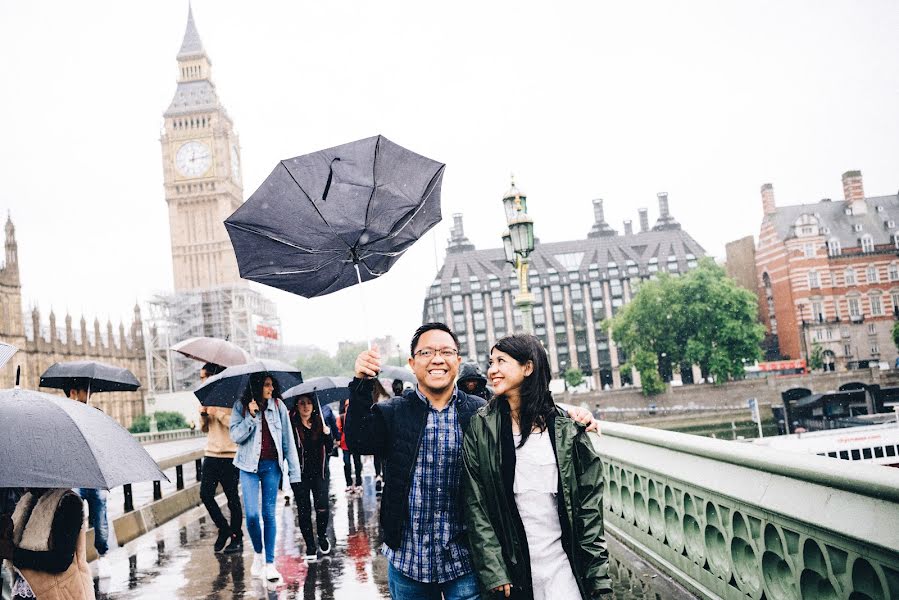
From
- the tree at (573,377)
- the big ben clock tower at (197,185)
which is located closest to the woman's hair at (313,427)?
the tree at (573,377)

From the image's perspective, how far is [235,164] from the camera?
94.0 m

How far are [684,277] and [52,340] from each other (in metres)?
49.8

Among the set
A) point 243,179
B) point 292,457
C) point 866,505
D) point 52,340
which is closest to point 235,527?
Result: point 292,457

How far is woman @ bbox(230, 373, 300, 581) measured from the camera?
254 inches

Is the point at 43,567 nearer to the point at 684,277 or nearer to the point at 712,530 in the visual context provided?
the point at 712,530

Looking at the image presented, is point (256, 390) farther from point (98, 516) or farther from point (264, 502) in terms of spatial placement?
point (98, 516)

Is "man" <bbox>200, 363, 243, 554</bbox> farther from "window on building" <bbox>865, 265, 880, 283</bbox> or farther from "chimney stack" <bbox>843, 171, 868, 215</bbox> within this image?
"chimney stack" <bbox>843, 171, 868, 215</bbox>

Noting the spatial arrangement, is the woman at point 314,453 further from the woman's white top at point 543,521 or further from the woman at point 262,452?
the woman's white top at point 543,521

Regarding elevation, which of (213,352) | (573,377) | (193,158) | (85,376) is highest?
(193,158)

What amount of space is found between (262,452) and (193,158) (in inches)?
3541

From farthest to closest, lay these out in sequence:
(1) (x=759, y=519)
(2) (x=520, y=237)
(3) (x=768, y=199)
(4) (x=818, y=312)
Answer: (3) (x=768, y=199) → (4) (x=818, y=312) → (2) (x=520, y=237) → (1) (x=759, y=519)

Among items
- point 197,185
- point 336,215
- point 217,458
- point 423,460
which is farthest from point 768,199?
point 423,460

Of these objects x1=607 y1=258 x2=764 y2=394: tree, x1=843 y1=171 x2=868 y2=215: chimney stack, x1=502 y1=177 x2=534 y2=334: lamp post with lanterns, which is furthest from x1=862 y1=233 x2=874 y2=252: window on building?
x1=502 y1=177 x2=534 y2=334: lamp post with lanterns

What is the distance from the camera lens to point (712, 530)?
176 inches
